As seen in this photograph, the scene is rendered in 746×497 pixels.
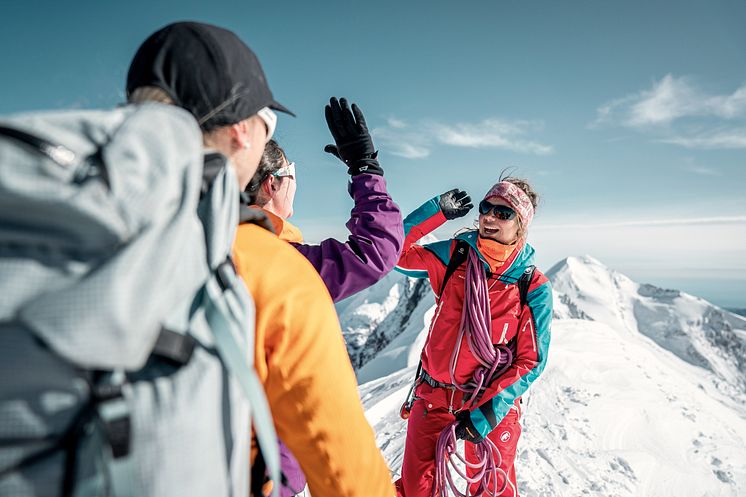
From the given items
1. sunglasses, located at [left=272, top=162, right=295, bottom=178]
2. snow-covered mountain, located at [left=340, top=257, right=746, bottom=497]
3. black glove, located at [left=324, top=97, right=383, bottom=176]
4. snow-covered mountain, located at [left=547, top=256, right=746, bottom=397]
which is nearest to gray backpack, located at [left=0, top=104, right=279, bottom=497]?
black glove, located at [left=324, top=97, right=383, bottom=176]

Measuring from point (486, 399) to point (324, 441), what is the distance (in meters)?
2.87

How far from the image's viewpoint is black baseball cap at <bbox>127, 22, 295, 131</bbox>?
41.4 inches

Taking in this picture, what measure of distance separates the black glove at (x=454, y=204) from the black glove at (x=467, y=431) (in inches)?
71.1

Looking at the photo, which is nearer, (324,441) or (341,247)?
(324,441)

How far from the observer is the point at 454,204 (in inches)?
142

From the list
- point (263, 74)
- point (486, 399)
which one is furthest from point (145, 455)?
point (486, 399)

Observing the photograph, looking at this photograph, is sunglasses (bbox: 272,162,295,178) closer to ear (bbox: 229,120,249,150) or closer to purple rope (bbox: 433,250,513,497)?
ear (bbox: 229,120,249,150)

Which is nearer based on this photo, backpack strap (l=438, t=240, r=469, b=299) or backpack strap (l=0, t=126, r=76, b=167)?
backpack strap (l=0, t=126, r=76, b=167)

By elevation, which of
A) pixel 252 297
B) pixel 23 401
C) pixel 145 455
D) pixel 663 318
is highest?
pixel 252 297

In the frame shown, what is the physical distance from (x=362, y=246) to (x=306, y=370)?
0.96 m

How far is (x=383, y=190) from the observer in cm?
194

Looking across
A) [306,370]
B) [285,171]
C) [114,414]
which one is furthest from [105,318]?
[285,171]

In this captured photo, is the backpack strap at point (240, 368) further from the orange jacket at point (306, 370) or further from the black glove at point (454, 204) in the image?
the black glove at point (454, 204)

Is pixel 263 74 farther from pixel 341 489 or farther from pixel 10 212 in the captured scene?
pixel 341 489
